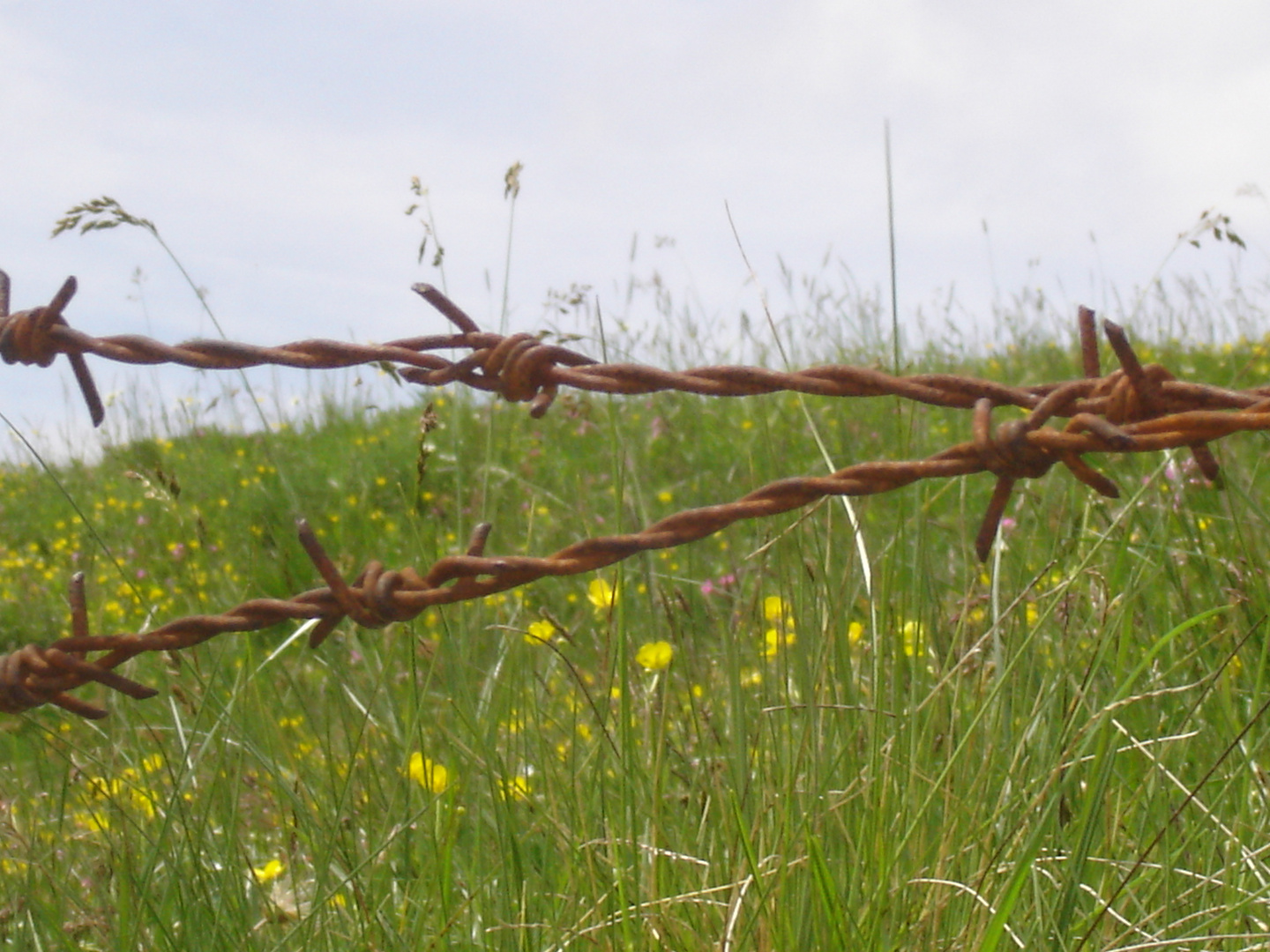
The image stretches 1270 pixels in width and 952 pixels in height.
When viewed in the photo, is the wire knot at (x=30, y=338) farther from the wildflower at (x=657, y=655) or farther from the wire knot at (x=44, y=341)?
the wildflower at (x=657, y=655)

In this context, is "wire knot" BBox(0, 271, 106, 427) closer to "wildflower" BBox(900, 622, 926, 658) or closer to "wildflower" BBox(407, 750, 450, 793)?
"wildflower" BBox(407, 750, 450, 793)

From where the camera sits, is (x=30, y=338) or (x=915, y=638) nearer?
(x=30, y=338)

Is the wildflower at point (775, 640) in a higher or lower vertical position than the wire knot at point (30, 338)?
lower

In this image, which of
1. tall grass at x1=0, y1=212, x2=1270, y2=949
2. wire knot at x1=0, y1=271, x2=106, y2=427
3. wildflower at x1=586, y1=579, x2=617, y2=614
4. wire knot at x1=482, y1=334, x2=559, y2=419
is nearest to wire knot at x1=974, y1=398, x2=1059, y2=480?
tall grass at x1=0, y1=212, x2=1270, y2=949

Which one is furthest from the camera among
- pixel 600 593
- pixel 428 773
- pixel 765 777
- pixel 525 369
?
pixel 600 593

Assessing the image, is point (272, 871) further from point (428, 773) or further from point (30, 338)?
point (30, 338)

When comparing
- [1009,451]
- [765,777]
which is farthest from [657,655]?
[1009,451]

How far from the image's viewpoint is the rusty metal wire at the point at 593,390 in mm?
835

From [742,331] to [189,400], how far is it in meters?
1.79

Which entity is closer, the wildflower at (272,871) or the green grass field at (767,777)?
the green grass field at (767,777)

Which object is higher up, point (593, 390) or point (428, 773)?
point (593, 390)

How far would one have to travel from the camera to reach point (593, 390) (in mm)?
958

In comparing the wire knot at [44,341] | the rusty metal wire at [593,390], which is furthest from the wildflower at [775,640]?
the wire knot at [44,341]

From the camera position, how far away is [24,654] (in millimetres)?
970
